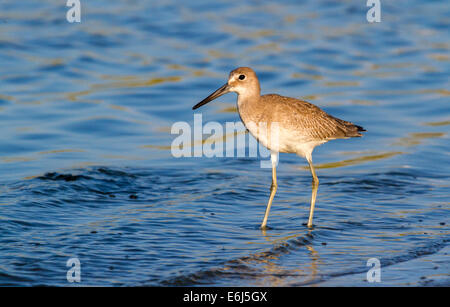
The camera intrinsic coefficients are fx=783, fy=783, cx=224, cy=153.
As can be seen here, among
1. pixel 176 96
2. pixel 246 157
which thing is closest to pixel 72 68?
pixel 176 96

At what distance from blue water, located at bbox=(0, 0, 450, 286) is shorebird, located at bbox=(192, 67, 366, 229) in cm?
90

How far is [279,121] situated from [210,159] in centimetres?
310

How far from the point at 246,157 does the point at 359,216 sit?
316 cm

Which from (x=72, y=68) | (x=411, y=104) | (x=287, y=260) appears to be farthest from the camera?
(x=72, y=68)

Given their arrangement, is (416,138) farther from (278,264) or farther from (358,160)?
(278,264)

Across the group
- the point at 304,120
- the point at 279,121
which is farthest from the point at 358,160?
the point at 279,121

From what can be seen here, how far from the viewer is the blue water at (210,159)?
8.09 meters

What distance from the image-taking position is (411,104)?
50.1ft

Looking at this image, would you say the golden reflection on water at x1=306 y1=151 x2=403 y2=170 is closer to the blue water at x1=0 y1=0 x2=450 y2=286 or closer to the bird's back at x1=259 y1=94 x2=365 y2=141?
the blue water at x1=0 y1=0 x2=450 y2=286

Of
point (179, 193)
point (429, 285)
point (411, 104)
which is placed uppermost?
point (411, 104)

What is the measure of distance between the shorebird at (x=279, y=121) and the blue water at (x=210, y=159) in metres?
0.90

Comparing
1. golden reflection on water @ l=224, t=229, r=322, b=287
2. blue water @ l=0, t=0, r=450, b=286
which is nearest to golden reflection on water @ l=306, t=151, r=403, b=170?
blue water @ l=0, t=0, r=450, b=286

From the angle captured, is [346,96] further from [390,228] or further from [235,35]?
[390,228]

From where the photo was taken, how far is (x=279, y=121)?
9289 millimetres
